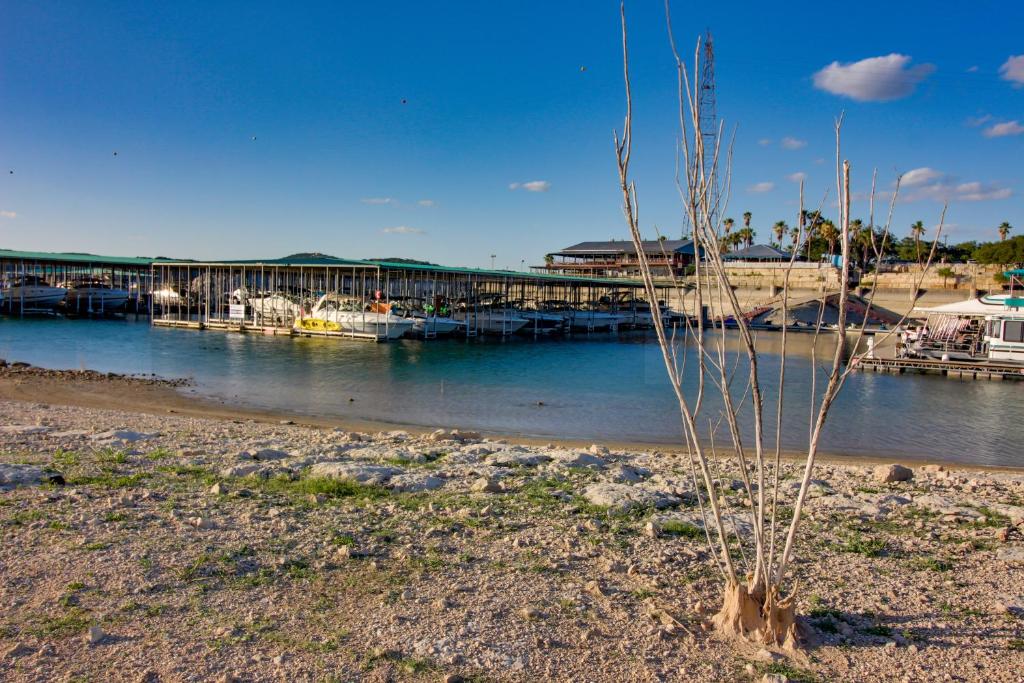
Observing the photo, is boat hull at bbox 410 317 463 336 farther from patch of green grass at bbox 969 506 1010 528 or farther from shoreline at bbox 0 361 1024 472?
patch of green grass at bbox 969 506 1010 528

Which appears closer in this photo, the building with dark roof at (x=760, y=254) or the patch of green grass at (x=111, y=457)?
the patch of green grass at (x=111, y=457)

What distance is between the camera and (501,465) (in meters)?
10.2

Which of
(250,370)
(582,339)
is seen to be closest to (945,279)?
(582,339)

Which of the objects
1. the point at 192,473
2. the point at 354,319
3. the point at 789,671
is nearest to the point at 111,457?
the point at 192,473

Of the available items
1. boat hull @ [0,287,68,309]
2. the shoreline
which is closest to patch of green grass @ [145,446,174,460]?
the shoreline

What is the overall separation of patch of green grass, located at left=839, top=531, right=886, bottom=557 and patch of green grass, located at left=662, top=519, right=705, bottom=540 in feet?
4.23

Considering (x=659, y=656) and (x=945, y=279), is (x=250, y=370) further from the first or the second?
(x=945, y=279)

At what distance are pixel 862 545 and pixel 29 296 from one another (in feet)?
227

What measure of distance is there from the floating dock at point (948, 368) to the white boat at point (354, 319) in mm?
25671

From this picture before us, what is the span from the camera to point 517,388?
1084 inches

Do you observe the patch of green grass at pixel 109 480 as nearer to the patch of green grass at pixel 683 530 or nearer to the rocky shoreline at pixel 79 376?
the patch of green grass at pixel 683 530

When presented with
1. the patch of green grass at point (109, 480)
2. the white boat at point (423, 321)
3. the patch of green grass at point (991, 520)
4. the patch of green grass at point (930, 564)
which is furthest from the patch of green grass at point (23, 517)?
the white boat at point (423, 321)

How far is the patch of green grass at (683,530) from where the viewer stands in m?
7.01

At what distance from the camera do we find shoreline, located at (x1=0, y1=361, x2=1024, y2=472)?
16.4 metres
